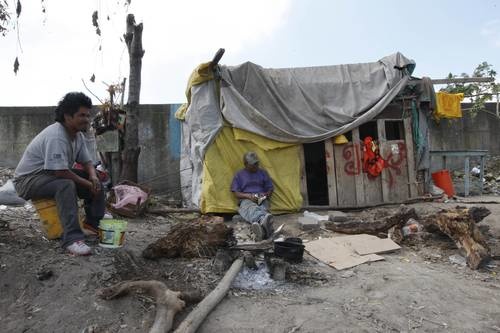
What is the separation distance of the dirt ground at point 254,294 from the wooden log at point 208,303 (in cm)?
7

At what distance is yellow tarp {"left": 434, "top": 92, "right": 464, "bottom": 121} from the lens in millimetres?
7556

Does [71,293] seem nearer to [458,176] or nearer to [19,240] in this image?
[19,240]

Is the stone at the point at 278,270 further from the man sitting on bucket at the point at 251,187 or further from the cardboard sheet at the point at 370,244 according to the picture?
the man sitting on bucket at the point at 251,187

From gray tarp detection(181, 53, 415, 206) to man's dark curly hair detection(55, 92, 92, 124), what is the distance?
2768 millimetres

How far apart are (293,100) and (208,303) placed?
4.61 metres

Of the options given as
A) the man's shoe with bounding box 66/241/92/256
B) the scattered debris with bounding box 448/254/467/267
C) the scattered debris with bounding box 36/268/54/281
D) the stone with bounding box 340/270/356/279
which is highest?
the man's shoe with bounding box 66/241/92/256

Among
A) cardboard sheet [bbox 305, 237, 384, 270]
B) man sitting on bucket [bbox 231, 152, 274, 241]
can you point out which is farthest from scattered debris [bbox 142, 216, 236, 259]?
man sitting on bucket [bbox 231, 152, 274, 241]

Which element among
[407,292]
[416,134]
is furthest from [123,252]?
[416,134]

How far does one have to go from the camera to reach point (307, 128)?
22.3 feet

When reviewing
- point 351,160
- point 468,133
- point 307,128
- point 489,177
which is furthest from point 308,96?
point 468,133

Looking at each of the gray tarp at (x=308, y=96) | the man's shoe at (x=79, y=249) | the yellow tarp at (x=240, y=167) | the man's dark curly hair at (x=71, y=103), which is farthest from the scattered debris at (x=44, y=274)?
the gray tarp at (x=308, y=96)

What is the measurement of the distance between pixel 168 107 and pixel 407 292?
21.3ft

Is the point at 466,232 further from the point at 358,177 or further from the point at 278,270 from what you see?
the point at 358,177

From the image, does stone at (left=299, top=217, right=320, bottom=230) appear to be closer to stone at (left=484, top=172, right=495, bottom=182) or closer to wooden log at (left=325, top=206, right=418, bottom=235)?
wooden log at (left=325, top=206, right=418, bottom=235)
